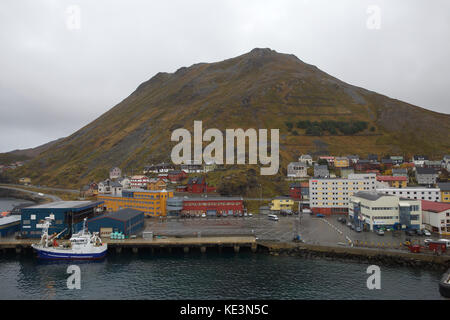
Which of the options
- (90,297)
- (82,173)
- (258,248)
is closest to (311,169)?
(258,248)

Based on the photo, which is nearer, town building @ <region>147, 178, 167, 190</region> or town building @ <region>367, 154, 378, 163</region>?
town building @ <region>147, 178, 167, 190</region>

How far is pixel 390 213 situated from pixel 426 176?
4794cm

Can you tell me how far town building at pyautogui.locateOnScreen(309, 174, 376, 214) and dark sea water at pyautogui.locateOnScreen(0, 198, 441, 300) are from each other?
101 feet

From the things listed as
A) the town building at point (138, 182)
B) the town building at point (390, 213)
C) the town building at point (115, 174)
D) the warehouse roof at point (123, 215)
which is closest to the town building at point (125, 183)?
the town building at point (138, 182)

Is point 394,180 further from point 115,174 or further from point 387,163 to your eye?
point 115,174

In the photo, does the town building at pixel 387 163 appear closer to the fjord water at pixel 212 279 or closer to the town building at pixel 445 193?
the town building at pixel 445 193

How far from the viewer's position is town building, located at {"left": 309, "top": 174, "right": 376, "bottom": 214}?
72.3 metres

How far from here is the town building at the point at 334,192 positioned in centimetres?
7231

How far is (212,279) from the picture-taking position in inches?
1499

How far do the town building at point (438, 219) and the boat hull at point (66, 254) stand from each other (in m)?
56.8

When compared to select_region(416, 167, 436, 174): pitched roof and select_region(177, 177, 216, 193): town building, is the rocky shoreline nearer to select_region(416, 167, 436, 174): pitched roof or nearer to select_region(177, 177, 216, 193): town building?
select_region(177, 177, 216, 193): town building

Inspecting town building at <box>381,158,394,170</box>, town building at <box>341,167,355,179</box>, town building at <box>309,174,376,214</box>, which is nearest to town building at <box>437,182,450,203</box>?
town building at <box>309,174,376,214</box>

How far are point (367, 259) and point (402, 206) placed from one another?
17.3 meters

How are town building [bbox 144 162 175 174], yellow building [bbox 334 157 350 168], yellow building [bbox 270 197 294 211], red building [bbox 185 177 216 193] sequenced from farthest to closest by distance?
town building [bbox 144 162 175 174] < yellow building [bbox 334 157 350 168] < red building [bbox 185 177 216 193] < yellow building [bbox 270 197 294 211]
